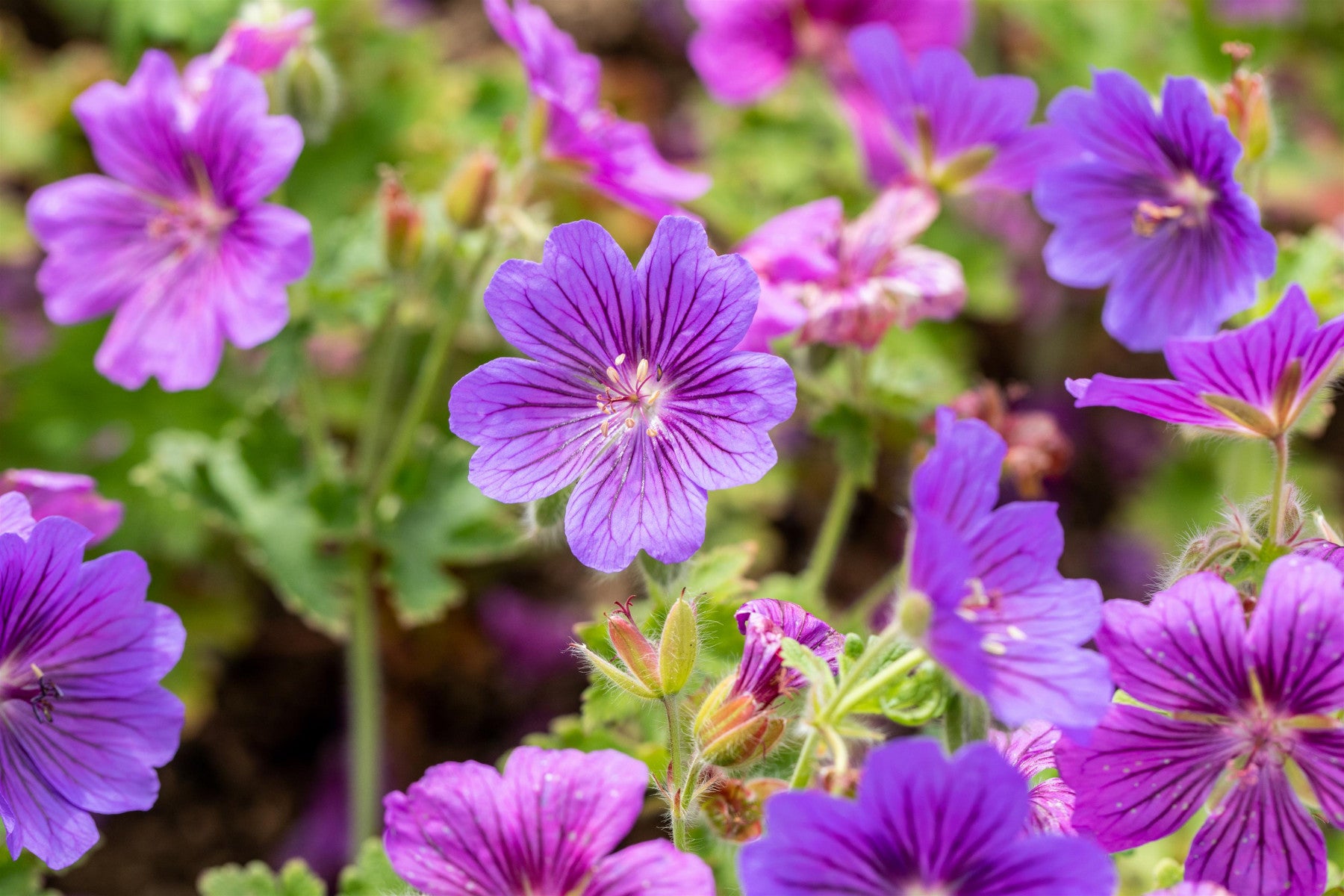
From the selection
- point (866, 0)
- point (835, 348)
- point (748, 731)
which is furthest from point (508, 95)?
point (748, 731)

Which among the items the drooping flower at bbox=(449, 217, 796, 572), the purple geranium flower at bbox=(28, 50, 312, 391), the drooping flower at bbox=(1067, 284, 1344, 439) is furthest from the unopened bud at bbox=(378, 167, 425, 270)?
the drooping flower at bbox=(1067, 284, 1344, 439)

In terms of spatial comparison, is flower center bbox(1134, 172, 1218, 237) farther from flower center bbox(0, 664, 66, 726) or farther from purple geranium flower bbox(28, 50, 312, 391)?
flower center bbox(0, 664, 66, 726)

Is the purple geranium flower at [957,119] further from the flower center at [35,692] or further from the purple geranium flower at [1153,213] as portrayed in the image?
the flower center at [35,692]

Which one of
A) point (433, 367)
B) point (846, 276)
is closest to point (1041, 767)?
point (846, 276)

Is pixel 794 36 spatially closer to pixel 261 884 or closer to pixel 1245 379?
pixel 1245 379

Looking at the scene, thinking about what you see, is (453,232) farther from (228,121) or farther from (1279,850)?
(1279,850)
